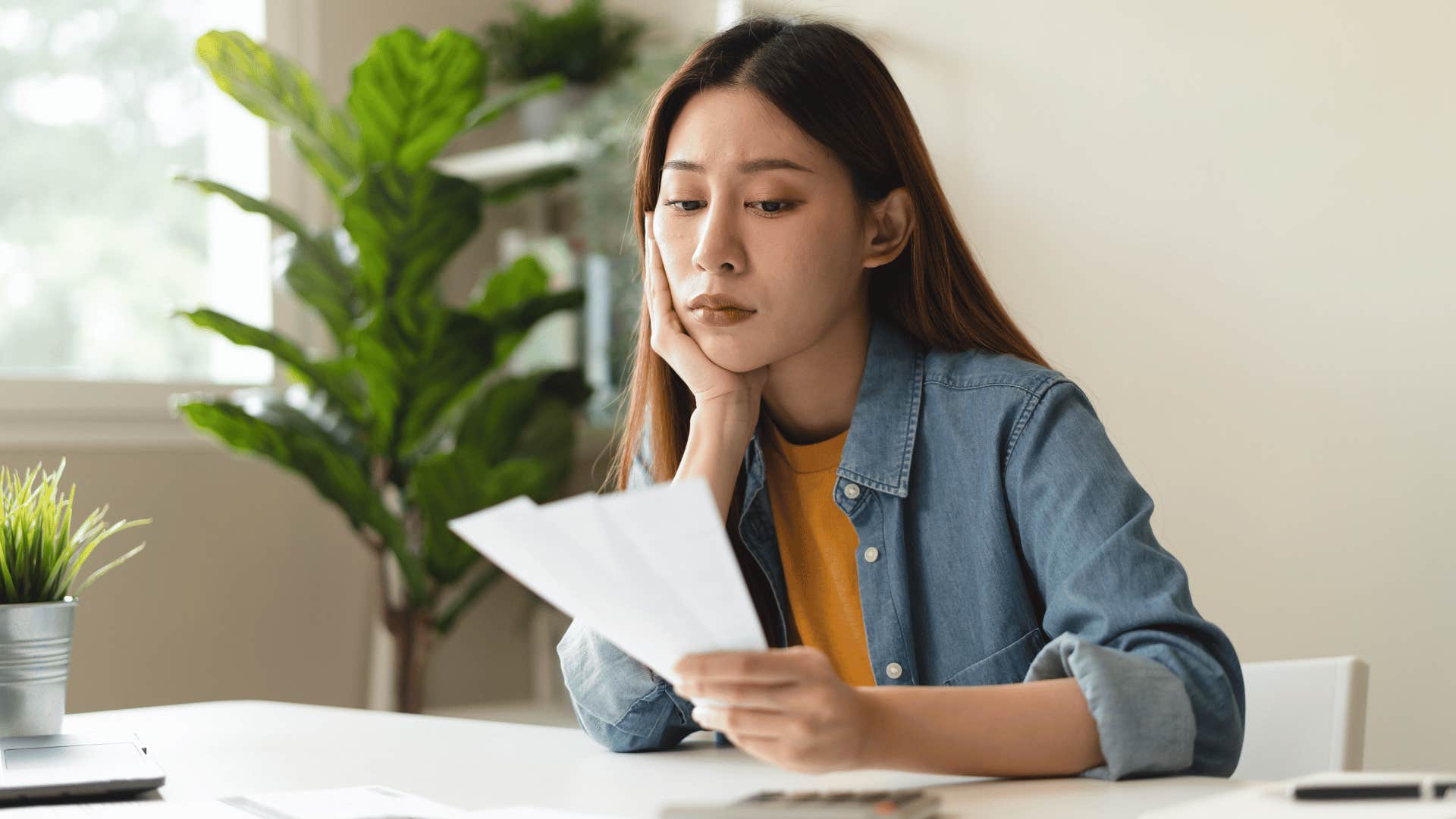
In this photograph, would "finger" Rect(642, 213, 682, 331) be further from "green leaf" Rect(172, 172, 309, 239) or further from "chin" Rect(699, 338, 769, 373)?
"green leaf" Rect(172, 172, 309, 239)

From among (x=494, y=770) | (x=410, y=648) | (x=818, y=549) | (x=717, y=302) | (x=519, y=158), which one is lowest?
(x=410, y=648)

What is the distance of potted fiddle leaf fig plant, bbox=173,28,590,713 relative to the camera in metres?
2.10

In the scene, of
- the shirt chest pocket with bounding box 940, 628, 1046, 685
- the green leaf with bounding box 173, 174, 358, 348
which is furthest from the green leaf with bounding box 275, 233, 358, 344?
the shirt chest pocket with bounding box 940, 628, 1046, 685

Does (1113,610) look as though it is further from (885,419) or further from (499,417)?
(499,417)

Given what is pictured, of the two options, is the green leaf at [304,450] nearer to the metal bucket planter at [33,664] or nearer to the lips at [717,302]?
the metal bucket planter at [33,664]

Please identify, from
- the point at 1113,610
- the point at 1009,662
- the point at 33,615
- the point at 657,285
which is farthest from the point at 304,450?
the point at 1113,610

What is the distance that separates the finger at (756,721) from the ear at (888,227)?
0.59 meters

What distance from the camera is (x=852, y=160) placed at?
119 centimetres

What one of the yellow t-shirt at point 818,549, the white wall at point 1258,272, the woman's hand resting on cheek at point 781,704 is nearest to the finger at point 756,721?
the woman's hand resting on cheek at point 781,704

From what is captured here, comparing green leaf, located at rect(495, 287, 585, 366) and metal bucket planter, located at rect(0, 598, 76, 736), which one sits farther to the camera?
green leaf, located at rect(495, 287, 585, 366)

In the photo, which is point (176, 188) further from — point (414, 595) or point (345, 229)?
point (414, 595)

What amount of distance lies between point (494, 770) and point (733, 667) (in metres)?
0.30

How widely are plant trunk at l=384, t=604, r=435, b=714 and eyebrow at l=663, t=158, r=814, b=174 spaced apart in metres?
1.41

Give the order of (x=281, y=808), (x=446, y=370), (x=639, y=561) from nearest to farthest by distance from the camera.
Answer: (x=639, y=561) → (x=281, y=808) → (x=446, y=370)
